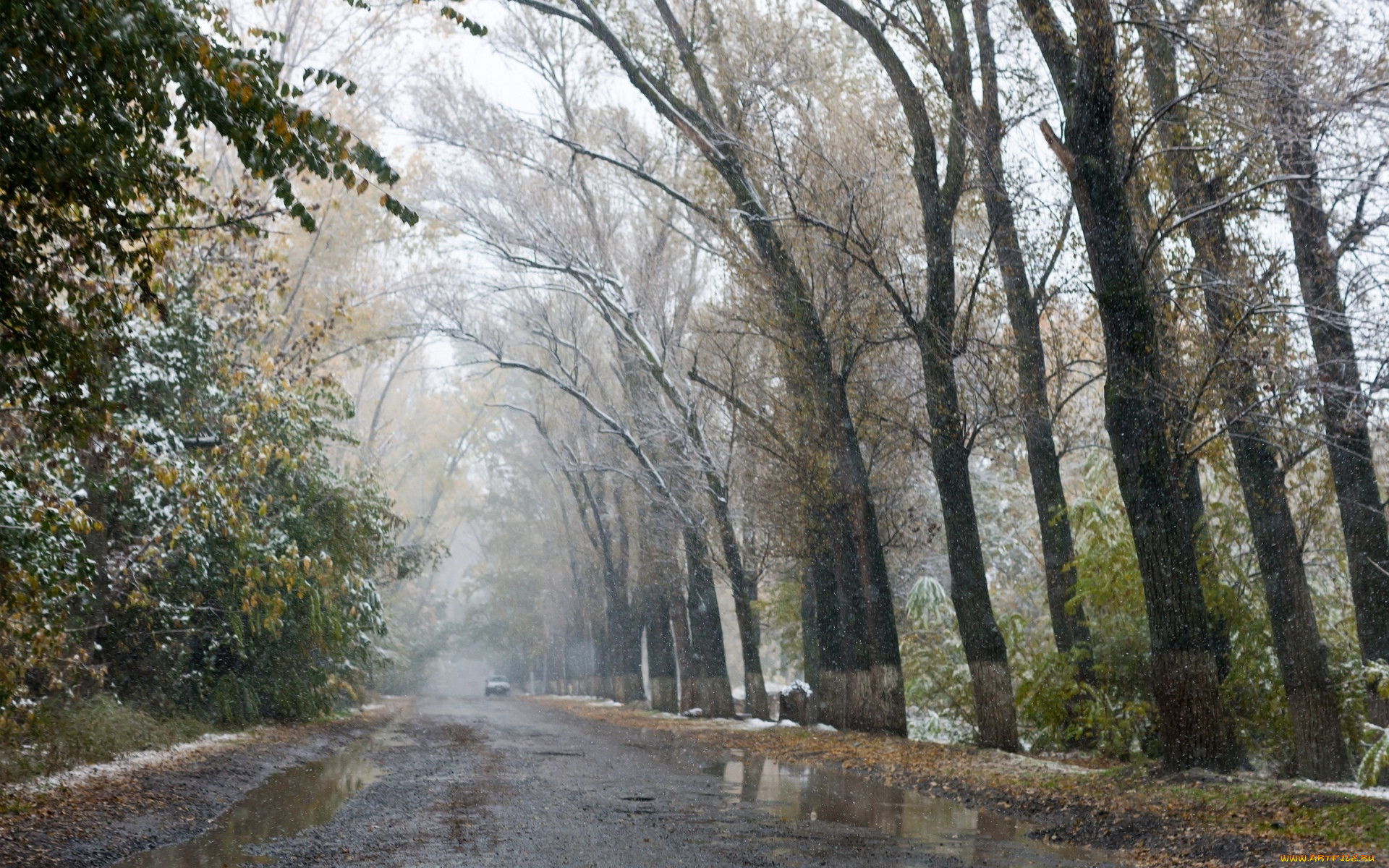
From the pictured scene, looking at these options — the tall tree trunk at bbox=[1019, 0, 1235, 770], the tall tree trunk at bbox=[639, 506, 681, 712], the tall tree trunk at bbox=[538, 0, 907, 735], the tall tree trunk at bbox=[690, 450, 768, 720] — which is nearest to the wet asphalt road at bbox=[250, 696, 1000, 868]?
the tall tree trunk at bbox=[1019, 0, 1235, 770]

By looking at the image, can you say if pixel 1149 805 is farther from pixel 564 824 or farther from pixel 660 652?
pixel 660 652

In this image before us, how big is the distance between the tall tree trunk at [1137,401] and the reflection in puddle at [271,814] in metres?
7.01

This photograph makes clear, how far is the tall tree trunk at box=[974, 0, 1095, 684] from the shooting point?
13.5 metres

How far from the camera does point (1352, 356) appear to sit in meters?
9.91

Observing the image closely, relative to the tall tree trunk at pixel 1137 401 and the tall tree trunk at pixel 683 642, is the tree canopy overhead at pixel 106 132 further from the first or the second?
the tall tree trunk at pixel 683 642

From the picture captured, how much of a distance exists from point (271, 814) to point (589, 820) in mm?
2507

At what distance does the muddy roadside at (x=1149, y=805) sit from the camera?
6594 millimetres

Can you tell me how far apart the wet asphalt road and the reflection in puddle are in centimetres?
19

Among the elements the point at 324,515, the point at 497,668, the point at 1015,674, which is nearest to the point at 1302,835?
the point at 1015,674

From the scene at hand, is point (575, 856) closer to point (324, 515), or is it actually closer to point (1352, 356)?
point (1352, 356)

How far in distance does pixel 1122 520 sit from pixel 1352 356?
4.19 m

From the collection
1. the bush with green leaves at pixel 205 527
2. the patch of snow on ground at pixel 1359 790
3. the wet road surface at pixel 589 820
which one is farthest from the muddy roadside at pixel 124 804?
the patch of snow on ground at pixel 1359 790

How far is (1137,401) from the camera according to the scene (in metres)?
9.80

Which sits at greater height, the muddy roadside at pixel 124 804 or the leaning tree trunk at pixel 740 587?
the leaning tree trunk at pixel 740 587
